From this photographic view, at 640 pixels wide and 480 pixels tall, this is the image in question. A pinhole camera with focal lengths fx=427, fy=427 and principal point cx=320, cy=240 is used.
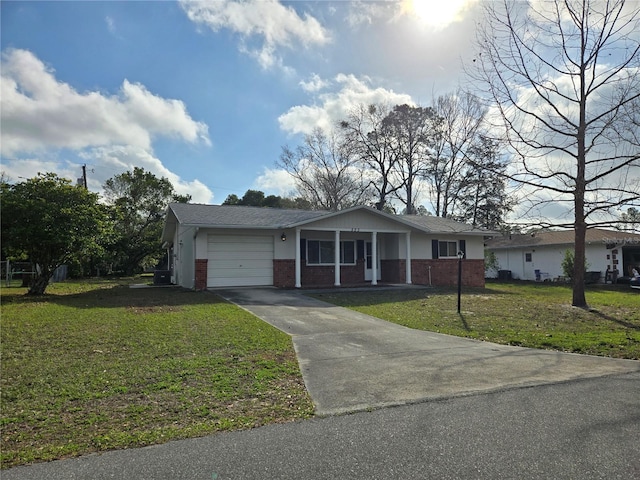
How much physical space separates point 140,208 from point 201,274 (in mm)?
25171

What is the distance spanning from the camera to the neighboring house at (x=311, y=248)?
663 inches

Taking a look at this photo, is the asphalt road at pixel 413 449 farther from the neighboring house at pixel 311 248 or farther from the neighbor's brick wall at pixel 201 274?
the neighbor's brick wall at pixel 201 274

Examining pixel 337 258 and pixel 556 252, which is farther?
pixel 556 252

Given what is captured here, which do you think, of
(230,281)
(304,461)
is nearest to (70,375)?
(304,461)

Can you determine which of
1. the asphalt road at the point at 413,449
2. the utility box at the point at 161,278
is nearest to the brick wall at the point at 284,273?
the utility box at the point at 161,278

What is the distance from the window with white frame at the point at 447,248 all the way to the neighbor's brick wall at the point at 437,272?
0.29 metres

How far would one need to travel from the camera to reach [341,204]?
4162 centimetres

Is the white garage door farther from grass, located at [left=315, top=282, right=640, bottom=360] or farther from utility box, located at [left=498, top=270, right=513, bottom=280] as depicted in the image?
utility box, located at [left=498, top=270, right=513, bottom=280]

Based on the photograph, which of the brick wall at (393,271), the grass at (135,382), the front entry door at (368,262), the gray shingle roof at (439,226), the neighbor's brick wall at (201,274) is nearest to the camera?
the grass at (135,382)

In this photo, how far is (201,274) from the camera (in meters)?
16.3

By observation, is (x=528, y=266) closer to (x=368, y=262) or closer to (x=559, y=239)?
(x=559, y=239)

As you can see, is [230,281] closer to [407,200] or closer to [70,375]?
[70,375]

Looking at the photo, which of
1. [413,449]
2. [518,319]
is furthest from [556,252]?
[413,449]

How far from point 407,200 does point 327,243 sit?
70.6 feet
